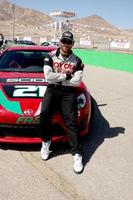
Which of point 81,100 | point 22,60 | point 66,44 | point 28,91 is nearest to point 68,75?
point 66,44

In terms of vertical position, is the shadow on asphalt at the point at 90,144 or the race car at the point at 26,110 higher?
the race car at the point at 26,110

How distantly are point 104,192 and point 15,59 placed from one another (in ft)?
11.0

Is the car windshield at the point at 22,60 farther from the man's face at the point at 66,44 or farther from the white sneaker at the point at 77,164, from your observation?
the white sneaker at the point at 77,164

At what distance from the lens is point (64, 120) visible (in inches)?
171

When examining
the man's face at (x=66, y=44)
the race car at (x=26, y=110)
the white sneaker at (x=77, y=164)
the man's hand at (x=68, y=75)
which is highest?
the man's face at (x=66, y=44)

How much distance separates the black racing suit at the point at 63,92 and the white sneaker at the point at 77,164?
0.24ft

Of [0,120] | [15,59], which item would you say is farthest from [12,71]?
[0,120]

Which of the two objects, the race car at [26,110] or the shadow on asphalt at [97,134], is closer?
the race car at [26,110]

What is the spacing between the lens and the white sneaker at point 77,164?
13.2ft

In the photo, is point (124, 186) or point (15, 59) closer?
point (124, 186)

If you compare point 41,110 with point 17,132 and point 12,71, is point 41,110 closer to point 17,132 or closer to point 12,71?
point 17,132

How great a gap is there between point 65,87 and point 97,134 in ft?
5.02

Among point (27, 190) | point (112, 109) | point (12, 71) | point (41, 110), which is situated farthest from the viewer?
point (112, 109)

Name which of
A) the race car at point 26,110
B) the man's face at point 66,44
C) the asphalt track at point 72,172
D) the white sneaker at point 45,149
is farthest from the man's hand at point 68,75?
the asphalt track at point 72,172
